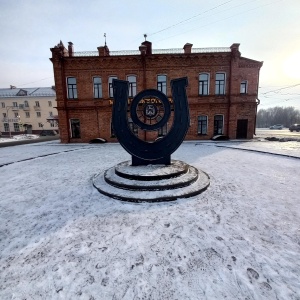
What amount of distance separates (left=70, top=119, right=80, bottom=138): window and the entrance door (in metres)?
15.7

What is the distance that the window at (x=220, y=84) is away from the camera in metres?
16.7

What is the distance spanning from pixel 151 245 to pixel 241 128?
696 inches

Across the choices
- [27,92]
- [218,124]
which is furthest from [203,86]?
[27,92]

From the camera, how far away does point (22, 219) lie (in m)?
3.76

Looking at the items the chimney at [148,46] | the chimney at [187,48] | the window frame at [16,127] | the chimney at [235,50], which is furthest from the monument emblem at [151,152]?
the window frame at [16,127]

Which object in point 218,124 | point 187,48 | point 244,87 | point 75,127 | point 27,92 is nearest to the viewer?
point 187,48

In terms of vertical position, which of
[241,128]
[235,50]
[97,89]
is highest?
[235,50]

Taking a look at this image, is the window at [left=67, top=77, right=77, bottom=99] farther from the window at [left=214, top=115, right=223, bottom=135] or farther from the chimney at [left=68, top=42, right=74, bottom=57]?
the window at [left=214, top=115, right=223, bottom=135]

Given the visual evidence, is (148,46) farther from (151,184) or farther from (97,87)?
(151,184)

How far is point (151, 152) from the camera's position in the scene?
620 cm

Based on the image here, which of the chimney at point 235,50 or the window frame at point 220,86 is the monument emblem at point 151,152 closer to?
the window frame at point 220,86

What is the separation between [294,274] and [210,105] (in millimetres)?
16181

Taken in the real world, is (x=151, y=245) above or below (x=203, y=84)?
below

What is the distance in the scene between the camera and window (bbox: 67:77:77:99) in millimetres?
16531
